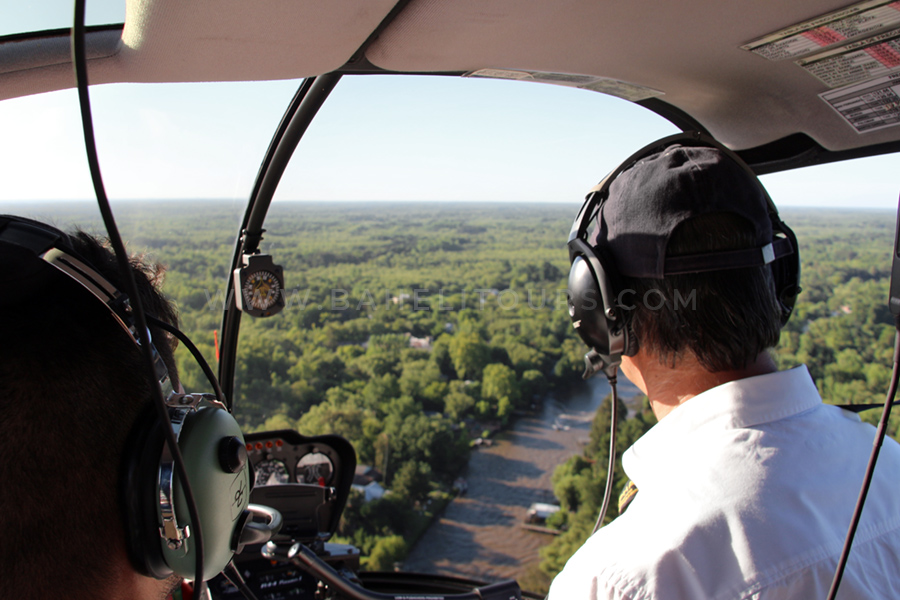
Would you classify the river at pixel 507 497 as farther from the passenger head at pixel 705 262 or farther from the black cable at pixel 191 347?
the black cable at pixel 191 347

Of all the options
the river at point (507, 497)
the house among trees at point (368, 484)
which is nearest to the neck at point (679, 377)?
the house among trees at point (368, 484)

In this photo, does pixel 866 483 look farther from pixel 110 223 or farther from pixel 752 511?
pixel 110 223

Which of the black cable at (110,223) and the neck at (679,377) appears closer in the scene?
the black cable at (110,223)

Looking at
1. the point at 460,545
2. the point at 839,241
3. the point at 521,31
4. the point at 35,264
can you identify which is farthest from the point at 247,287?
the point at 460,545

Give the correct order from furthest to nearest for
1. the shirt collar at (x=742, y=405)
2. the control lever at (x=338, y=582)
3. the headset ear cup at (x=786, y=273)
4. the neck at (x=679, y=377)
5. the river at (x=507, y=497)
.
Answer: the river at (x=507, y=497) → the control lever at (x=338, y=582) → the headset ear cup at (x=786, y=273) → the neck at (x=679, y=377) → the shirt collar at (x=742, y=405)

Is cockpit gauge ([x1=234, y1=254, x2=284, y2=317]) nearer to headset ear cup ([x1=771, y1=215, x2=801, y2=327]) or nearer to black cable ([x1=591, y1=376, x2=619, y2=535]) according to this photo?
black cable ([x1=591, y1=376, x2=619, y2=535])

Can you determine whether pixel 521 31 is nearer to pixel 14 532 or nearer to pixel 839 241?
pixel 14 532

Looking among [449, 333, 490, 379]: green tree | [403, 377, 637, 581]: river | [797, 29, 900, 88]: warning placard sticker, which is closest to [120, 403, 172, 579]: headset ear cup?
[797, 29, 900, 88]: warning placard sticker
